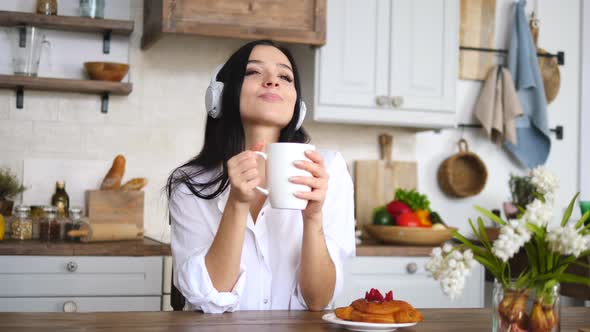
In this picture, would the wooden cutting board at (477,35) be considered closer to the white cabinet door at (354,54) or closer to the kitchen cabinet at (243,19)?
the white cabinet door at (354,54)

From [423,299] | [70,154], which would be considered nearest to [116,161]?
[70,154]

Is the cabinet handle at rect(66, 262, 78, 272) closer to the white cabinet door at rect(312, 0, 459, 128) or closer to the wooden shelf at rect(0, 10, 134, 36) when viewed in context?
the wooden shelf at rect(0, 10, 134, 36)

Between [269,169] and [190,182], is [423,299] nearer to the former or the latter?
[190,182]

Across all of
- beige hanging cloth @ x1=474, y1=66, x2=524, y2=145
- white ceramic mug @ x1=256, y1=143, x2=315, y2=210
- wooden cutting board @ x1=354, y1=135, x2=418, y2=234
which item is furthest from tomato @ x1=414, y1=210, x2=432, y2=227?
white ceramic mug @ x1=256, y1=143, x2=315, y2=210

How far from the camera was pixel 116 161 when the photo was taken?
324 cm

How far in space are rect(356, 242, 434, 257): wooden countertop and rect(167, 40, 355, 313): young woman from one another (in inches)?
49.6

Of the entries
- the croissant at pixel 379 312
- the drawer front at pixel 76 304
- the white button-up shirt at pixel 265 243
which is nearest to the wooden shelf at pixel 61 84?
the drawer front at pixel 76 304

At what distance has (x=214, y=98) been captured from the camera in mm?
1815

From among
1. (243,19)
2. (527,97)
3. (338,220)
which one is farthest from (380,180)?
(338,220)

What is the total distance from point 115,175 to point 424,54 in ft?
4.89

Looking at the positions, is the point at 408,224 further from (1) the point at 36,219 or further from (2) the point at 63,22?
(2) the point at 63,22

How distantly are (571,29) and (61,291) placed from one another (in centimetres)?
291

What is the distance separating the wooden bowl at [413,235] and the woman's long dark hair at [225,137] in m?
1.39

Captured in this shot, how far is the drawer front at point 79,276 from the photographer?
2.74 meters
